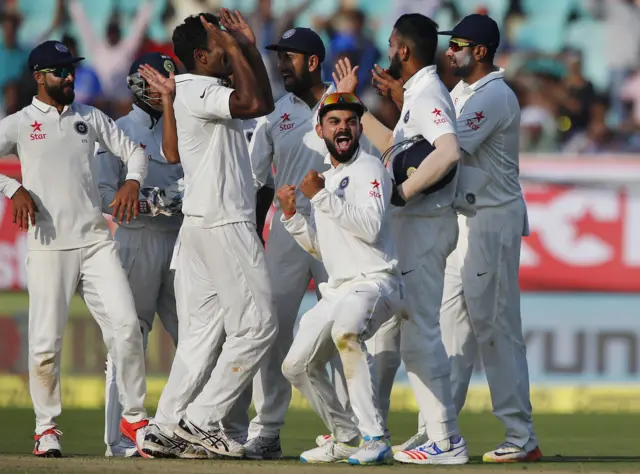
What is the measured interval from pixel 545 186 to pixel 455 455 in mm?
5849

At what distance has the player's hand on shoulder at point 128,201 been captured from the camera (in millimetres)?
7609

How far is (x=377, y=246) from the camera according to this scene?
22.1ft

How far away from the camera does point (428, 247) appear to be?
7.01 meters

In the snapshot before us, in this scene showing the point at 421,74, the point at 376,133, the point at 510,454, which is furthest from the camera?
the point at 376,133

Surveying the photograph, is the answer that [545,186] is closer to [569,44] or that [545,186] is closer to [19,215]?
[569,44]

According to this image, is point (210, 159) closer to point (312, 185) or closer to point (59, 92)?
point (312, 185)

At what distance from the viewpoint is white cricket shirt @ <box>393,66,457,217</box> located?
276 inches

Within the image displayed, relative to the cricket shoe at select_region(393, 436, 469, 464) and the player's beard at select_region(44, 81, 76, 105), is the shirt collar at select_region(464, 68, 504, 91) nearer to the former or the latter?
the cricket shoe at select_region(393, 436, 469, 464)

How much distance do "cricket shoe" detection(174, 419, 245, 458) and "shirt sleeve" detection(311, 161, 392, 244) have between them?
138cm

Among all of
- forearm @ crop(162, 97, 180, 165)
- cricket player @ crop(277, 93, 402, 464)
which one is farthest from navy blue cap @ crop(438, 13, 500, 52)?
forearm @ crop(162, 97, 180, 165)

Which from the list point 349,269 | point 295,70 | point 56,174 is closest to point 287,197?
point 349,269

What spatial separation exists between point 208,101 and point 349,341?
1520 millimetres

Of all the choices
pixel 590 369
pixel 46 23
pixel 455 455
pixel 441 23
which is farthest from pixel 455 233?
pixel 46 23

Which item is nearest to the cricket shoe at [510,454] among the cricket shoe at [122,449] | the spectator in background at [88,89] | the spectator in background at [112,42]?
the cricket shoe at [122,449]
